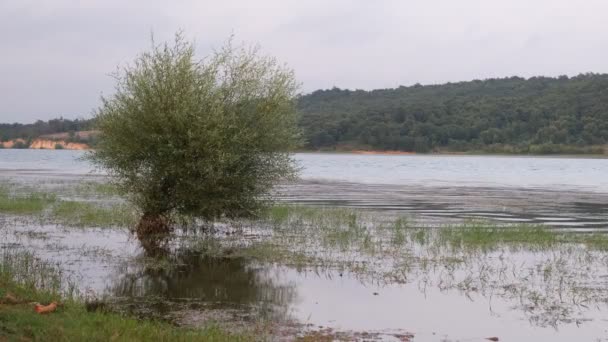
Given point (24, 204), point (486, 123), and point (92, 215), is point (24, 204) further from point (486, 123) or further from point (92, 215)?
point (486, 123)

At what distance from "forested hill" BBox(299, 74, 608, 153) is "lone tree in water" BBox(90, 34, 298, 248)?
115786mm

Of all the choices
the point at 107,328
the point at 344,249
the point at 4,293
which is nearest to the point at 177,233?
the point at 344,249

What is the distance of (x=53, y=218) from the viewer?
29344mm

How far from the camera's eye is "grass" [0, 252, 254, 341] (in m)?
10.4

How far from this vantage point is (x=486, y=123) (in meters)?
152

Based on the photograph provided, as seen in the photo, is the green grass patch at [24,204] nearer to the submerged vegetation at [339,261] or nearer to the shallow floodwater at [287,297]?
the submerged vegetation at [339,261]

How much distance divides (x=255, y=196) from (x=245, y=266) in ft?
22.6

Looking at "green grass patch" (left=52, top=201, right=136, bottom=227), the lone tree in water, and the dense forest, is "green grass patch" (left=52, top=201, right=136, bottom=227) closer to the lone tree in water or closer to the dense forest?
the lone tree in water

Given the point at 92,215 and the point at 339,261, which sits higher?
the point at 92,215

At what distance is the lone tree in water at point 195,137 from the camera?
24.1 m

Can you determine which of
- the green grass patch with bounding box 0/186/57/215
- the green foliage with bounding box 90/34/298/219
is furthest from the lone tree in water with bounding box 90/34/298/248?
the green grass patch with bounding box 0/186/57/215

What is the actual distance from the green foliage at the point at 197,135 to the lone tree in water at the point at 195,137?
0.04m

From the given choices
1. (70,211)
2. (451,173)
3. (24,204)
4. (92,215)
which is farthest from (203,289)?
(451,173)

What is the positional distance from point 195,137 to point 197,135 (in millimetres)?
98
